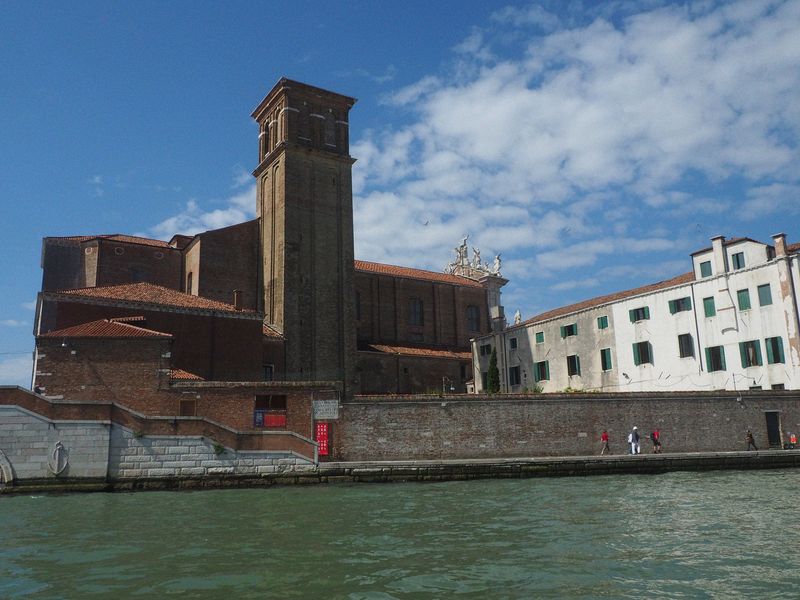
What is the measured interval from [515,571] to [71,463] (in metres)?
16.2

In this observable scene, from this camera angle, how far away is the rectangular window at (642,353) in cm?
3142

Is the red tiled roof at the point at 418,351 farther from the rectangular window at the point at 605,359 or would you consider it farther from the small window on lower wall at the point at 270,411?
the small window on lower wall at the point at 270,411

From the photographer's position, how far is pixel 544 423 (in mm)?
26312

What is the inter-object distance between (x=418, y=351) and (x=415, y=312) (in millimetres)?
4148

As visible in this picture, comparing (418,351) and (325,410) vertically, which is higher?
(418,351)

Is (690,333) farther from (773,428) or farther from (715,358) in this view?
(773,428)

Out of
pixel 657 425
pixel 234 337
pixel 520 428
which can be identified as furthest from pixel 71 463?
pixel 657 425

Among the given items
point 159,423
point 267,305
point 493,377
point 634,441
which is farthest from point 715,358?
point 159,423

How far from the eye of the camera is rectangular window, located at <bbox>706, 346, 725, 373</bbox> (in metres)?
28.9

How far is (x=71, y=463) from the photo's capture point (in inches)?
810

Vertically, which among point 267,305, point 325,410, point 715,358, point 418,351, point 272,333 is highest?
point 267,305

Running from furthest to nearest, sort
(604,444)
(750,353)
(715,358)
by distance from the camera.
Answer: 1. (715,358)
2. (750,353)
3. (604,444)

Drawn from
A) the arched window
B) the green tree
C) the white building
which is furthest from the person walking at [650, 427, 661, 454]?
the arched window

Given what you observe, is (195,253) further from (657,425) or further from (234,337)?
(657,425)
